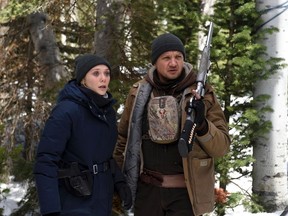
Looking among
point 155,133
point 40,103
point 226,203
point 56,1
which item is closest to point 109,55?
point 56,1

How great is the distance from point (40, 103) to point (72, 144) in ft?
15.2

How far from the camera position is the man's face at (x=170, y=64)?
332 cm

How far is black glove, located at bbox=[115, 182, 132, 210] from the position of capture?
11.0ft

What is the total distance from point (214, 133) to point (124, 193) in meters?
0.86

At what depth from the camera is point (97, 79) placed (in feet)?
10.4

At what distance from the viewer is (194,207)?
3.23 metres

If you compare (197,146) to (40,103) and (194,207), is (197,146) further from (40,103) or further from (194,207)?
(40,103)

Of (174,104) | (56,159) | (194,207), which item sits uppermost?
(174,104)

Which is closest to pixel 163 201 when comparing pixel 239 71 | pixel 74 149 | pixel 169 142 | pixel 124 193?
pixel 124 193

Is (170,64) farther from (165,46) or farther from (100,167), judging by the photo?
(100,167)

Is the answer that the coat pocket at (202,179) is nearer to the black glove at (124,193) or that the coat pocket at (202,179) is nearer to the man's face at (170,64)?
the black glove at (124,193)

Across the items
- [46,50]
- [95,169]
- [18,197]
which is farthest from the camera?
[18,197]

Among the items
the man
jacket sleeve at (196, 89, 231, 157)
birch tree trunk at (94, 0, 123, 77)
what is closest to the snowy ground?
the man

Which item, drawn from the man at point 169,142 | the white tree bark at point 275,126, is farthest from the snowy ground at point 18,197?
the man at point 169,142
